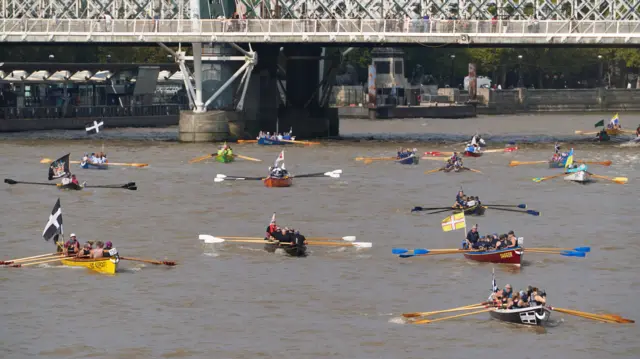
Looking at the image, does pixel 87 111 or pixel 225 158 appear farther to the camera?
pixel 87 111

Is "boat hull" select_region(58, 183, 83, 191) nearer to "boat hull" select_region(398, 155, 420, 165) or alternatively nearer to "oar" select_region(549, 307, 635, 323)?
"boat hull" select_region(398, 155, 420, 165)

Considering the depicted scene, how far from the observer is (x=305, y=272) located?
57062 millimetres

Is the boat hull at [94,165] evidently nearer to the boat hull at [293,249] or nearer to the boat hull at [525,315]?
the boat hull at [293,249]

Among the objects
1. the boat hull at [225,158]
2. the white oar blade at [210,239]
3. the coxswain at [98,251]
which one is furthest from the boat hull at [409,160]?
the coxswain at [98,251]

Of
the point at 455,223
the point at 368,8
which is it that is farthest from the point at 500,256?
the point at 368,8

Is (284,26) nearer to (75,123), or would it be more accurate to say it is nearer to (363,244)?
(75,123)

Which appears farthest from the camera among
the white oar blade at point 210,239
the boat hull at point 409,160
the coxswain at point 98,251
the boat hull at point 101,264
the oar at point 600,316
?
the boat hull at point 409,160

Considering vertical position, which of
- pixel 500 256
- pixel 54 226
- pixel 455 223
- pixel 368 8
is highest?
pixel 368 8

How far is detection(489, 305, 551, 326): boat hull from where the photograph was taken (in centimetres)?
4709

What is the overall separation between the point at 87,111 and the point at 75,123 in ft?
12.3

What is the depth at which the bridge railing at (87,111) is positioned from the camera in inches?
5591

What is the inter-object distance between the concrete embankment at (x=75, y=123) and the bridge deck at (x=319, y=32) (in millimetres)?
16471

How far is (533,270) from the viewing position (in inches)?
2265

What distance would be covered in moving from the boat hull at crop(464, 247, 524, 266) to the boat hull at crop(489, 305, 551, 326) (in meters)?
9.53
